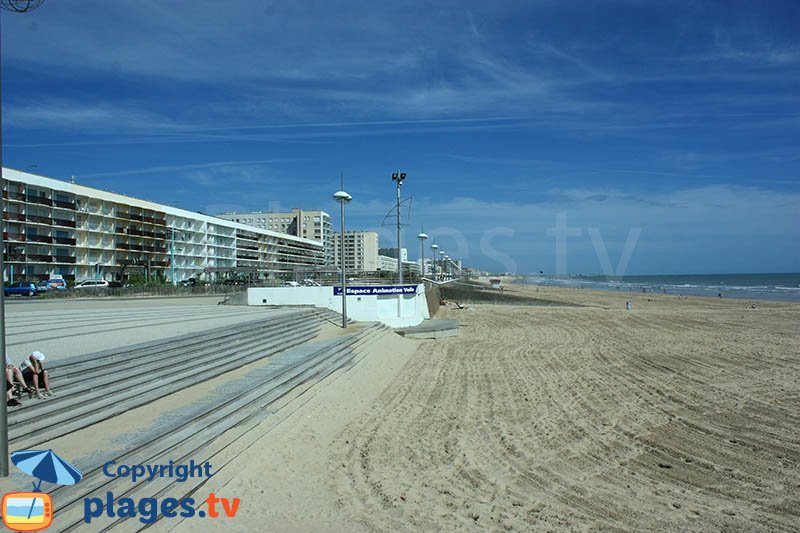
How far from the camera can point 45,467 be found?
3.03 m

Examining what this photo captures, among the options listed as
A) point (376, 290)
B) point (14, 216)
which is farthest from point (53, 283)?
point (376, 290)

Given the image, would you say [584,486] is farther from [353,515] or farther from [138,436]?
[138,436]

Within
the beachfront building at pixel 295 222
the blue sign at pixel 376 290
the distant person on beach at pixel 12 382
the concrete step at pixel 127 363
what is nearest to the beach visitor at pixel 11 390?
the distant person on beach at pixel 12 382

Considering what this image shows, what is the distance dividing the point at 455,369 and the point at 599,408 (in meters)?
4.69

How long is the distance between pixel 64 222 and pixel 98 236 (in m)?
4.82

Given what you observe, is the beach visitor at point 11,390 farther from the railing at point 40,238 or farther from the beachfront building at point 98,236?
the railing at point 40,238

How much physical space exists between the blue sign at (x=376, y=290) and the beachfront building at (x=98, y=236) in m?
6.81

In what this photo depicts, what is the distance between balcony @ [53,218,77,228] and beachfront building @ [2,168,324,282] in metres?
0.08

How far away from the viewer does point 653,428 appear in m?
8.65

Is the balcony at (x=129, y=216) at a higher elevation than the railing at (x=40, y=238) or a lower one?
higher

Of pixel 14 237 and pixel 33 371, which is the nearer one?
pixel 33 371

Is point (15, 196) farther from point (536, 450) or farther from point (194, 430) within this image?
point (536, 450)

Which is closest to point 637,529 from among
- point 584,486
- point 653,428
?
point 584,486

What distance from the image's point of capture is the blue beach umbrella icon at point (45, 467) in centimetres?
301
